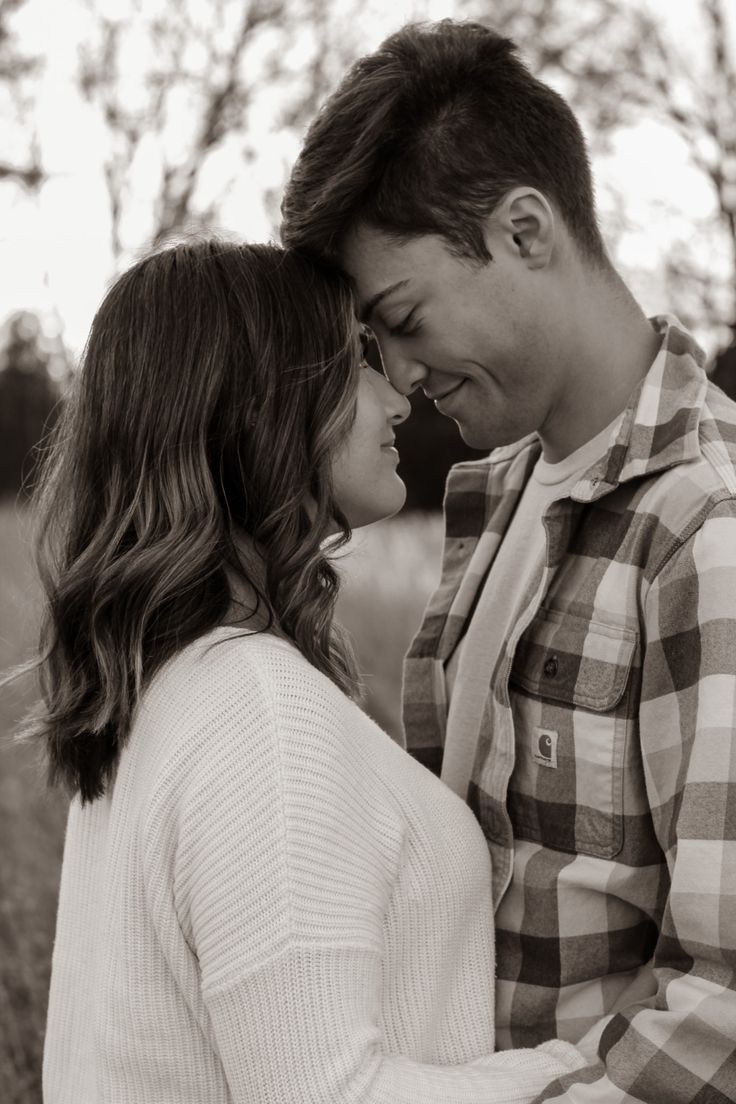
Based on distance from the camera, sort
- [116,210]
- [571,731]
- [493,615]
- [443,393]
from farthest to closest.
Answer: [116,210] → [493,615] → [443,393] → [571,731]

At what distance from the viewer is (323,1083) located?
1.51 m

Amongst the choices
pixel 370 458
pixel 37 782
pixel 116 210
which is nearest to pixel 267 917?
pixel 370 458

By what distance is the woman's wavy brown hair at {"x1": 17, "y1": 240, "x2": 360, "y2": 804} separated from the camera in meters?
1.74

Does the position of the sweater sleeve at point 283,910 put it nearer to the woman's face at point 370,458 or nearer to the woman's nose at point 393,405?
the woman's face at point 370,458

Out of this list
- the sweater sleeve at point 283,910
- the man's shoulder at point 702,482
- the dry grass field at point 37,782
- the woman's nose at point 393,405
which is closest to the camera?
the sweater sleeve at point 283,910

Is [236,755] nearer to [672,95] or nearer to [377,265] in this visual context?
[377,265]

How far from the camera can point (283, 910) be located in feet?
4.93

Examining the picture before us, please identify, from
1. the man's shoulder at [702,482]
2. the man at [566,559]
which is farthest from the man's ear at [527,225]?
the man's shoulder at [702,482]

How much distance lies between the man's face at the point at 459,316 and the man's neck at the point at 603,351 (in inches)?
1.7

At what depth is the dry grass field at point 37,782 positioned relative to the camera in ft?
11.9

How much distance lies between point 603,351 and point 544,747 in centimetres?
69

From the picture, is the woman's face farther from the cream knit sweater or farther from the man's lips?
the cream knit sweater

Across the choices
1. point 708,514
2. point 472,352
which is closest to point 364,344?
point 472,352

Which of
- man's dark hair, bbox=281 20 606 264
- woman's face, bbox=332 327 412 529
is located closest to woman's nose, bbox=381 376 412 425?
woman's face, bbox=332 327 412 529
